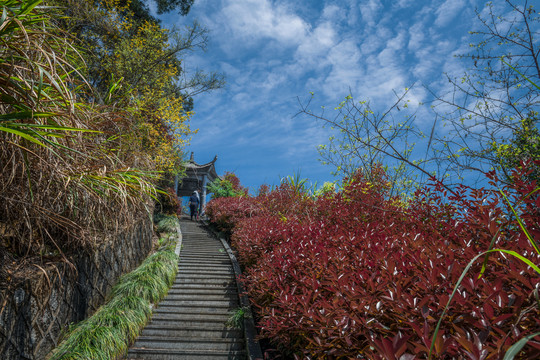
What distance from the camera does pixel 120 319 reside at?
4.90 m

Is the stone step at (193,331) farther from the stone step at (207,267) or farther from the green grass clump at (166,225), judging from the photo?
the green grass clump at (166,225)

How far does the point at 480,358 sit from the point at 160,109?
11.1 meters

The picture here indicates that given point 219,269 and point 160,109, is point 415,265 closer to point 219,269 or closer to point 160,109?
point 219,269

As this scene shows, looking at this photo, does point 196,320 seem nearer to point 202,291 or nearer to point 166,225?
point 202,291

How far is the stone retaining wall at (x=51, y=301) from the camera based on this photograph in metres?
3.75

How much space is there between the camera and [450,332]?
1.50 meters

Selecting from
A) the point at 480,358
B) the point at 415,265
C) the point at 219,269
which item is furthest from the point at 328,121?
the point at 219,269

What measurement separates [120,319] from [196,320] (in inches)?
50.7

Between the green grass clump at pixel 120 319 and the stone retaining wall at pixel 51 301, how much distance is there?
0.63ft

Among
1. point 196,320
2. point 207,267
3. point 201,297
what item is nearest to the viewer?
point 196,320

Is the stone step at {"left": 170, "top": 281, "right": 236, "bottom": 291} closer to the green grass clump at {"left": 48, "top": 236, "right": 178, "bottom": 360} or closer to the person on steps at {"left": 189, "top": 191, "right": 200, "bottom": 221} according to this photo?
the green grass clump at {"left": 48, "top": 236, "right": 178, "bottom": 360}

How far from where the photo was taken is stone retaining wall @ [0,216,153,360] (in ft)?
12.3

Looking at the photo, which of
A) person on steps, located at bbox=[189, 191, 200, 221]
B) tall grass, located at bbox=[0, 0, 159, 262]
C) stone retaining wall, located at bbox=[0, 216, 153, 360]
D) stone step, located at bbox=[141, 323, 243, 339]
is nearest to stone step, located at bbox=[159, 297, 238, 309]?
stone step, located at bbox=[141, 323, 243, 339]

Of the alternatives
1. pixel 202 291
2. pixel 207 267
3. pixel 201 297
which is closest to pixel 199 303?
pixel 201 297
